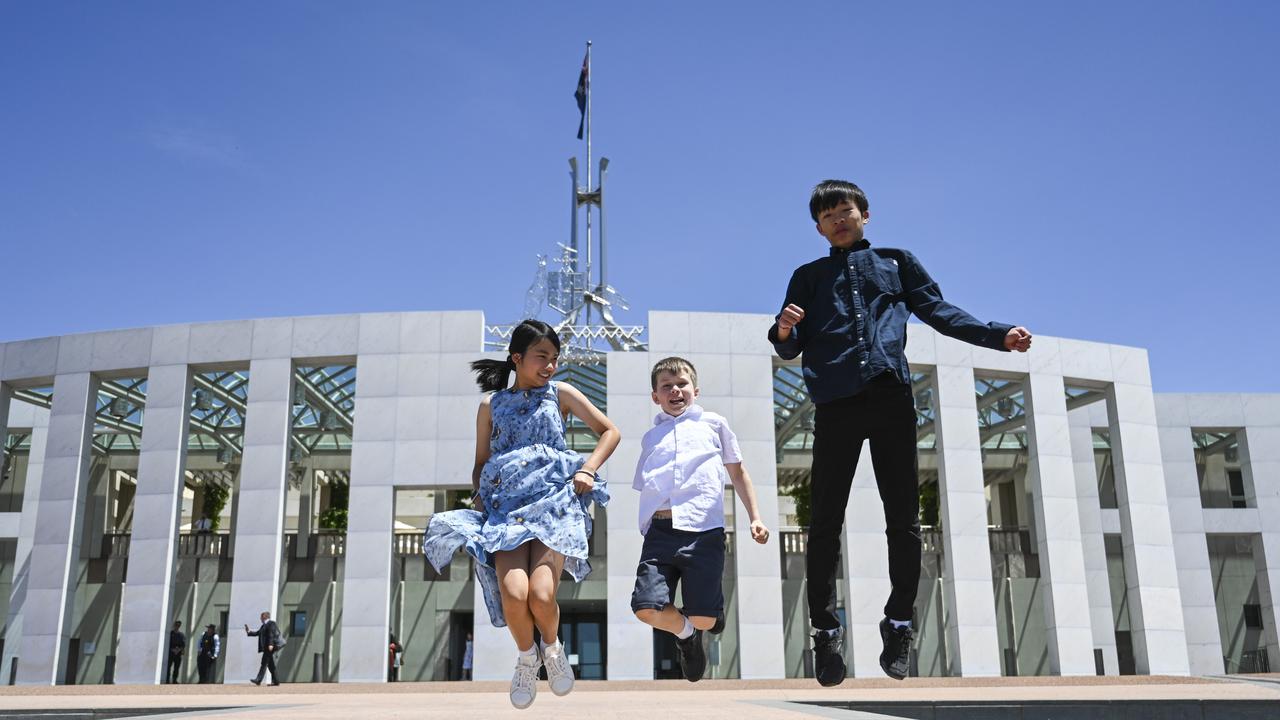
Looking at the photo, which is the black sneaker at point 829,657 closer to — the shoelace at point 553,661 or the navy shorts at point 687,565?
the navy shorts at point 687,565

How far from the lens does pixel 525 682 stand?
5.45m

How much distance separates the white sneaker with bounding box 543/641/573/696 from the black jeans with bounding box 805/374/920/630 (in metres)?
1.32

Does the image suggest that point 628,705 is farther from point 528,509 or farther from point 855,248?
point 855,248

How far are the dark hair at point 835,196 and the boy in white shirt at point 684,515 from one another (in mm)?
1212

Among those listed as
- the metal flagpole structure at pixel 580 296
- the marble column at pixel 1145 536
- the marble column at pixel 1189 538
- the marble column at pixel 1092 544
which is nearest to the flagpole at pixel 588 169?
the metal flagpole structure at pixel 580 296

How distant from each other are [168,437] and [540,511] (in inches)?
922

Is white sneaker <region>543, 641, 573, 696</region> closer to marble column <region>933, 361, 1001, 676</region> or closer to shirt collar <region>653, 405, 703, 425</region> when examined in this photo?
shirt collar <region>653, 405, 703, 425</region>

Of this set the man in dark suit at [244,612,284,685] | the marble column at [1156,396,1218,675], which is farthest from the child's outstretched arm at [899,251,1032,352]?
the marble column at [1156,396,1218,675]

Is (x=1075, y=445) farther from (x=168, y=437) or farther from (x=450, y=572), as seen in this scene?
(x=168, y=437)

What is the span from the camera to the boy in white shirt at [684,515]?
584 cm

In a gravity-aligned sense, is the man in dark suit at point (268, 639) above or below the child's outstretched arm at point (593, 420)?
below

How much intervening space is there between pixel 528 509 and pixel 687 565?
Answer: 0.95 meters

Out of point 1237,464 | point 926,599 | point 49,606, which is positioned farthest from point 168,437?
point 1237,464

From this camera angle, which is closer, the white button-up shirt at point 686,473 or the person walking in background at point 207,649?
the white button-up shirt at point 686,473
